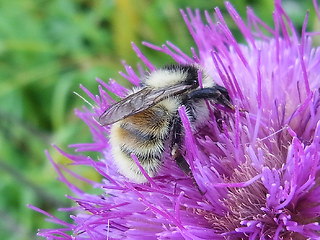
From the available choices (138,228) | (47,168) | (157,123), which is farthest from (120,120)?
(47,168)

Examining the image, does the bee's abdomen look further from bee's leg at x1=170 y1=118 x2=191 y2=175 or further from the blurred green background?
the blurred green background

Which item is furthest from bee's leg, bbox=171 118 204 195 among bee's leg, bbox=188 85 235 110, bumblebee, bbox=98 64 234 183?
bee's leg, bbox=188 85 235 110

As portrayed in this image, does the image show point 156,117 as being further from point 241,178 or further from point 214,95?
point 241,178

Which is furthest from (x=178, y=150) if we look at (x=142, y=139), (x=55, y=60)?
(x=55, y=60)

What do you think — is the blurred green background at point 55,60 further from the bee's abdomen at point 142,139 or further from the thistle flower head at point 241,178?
the bee's abdomen at point 142,139

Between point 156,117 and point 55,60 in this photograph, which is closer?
point 156,117

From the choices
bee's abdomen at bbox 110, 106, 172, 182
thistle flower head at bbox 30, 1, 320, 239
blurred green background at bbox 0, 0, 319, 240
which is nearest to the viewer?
thistle flower head at bbox 30, 1, 320, 239
